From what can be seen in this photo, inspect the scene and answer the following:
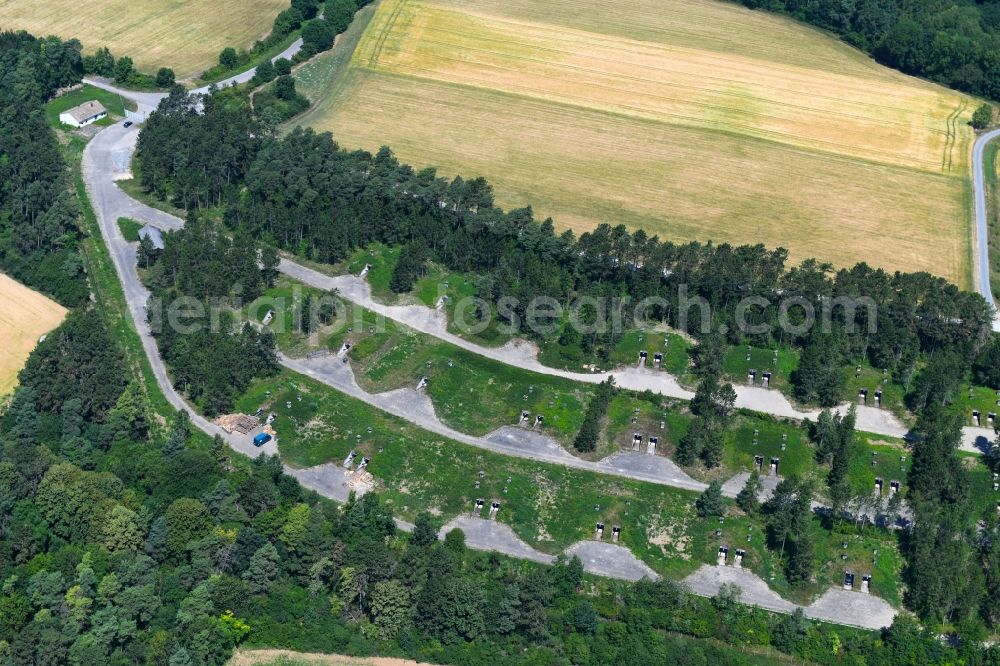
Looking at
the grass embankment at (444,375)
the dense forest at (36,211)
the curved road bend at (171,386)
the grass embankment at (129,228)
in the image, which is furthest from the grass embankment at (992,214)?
the dense forest at (36,211)

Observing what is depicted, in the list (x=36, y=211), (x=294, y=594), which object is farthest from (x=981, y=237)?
(x=36, y=211)

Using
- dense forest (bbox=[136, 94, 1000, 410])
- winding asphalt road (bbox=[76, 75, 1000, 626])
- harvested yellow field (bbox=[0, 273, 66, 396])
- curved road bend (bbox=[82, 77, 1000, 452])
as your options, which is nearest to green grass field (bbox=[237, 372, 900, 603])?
winding asphalt road (bbox=[76, 75, 1000, 626])

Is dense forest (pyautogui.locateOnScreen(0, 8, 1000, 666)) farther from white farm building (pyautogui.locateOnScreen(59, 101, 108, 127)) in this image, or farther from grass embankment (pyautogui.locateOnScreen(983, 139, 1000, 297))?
white farm building (pyautogui.locateOnScreen(59, 101, 108, 127))

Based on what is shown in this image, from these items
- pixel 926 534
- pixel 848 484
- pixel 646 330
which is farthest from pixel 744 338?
pixel 926 534

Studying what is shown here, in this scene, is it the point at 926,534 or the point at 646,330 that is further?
the point at 646,330

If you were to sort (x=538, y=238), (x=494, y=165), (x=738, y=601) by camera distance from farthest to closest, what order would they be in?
(x=494, y=165)
(x=538, y=238)
(x=738, y=601)

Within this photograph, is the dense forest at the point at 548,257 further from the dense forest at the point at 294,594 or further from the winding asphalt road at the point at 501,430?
the dense forest at the point at 294,594

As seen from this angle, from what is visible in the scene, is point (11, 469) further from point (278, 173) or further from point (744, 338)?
point (744, 338)
